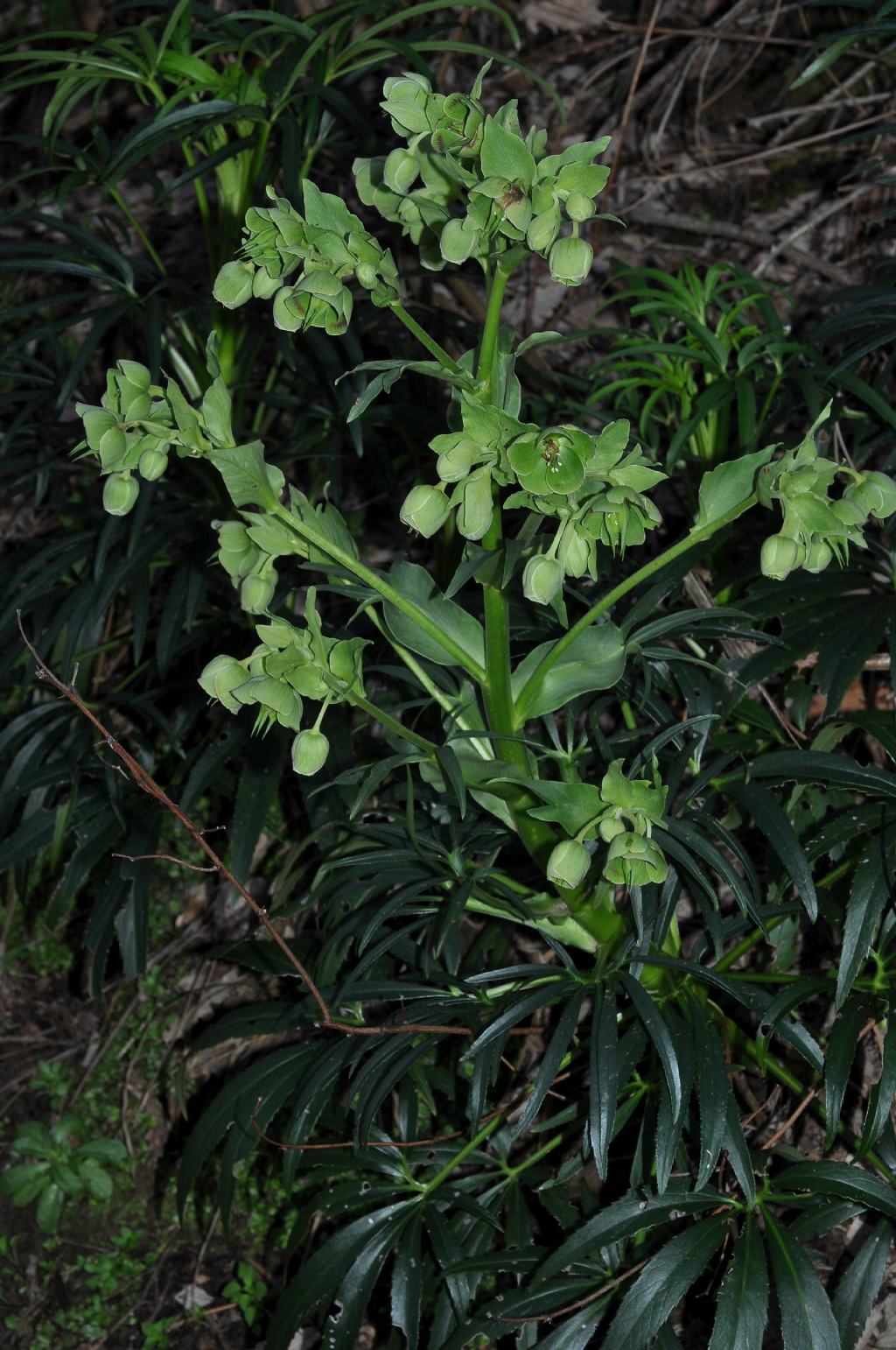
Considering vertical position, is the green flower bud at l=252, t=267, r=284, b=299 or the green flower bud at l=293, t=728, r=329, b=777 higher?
the green flower bud at l=252, t=267, r=284, b=299

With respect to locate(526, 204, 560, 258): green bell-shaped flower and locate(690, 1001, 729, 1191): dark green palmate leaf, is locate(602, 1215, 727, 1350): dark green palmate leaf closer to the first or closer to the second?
locate(690, 1001, 729, 1191): dark green palmate leaf

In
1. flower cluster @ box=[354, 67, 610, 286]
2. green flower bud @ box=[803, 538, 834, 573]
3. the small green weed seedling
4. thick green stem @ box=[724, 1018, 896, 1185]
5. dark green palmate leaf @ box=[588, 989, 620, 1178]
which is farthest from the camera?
the small green weed seedling

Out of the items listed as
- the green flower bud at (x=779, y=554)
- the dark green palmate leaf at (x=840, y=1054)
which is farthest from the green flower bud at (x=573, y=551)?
the dark green palmate leaf at (x=840, y=1054)

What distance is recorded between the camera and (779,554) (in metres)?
0.82

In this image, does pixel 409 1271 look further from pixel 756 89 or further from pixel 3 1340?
pixel 756 89

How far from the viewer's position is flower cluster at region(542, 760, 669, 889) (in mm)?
857

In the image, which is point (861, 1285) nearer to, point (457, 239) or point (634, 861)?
point (634, 861)

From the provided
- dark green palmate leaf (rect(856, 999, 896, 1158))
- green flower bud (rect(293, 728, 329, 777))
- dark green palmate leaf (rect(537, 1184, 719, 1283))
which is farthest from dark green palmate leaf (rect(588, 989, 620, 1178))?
green flower bud (rect(293, 728, 329, 777))

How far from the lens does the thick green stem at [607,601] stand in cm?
87

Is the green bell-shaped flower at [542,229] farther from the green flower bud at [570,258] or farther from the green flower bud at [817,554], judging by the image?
the green flower bud at [817,554]

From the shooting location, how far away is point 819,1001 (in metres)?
1.40

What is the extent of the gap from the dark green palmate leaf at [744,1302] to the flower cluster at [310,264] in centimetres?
80

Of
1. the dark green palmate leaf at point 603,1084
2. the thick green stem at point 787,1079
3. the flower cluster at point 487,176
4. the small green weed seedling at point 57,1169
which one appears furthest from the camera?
the small green weed seedling at point 57,1169

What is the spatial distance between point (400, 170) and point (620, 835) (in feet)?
1.55
